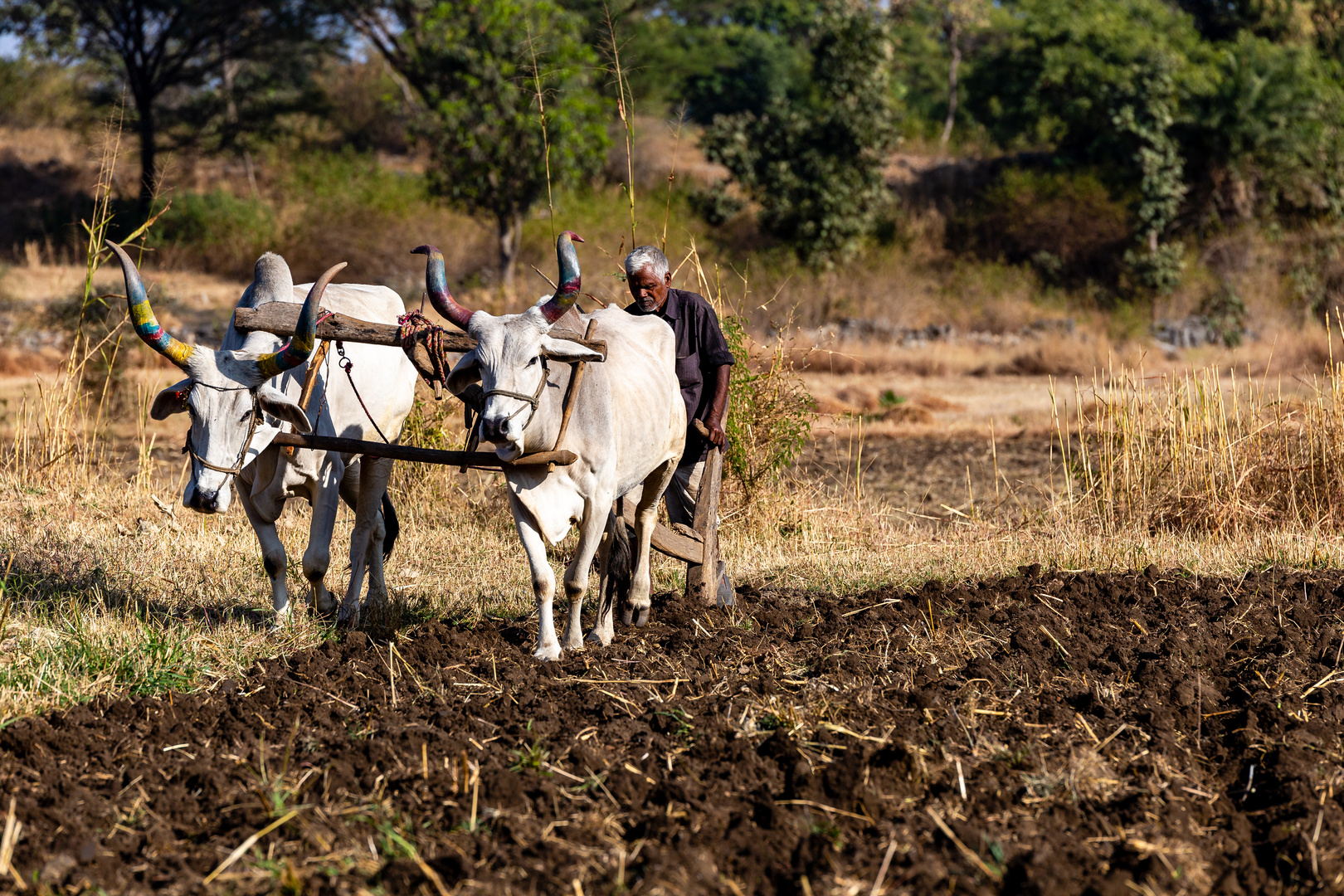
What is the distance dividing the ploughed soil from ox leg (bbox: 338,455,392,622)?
65 centimetres

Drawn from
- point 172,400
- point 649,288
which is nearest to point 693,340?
point 649,288

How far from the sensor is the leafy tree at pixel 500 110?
1895 centimetres

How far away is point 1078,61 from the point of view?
24859 mm

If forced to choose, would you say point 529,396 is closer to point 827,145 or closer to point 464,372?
point 464,372

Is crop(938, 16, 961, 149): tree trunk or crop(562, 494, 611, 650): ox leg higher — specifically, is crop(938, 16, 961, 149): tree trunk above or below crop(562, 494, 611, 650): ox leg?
above

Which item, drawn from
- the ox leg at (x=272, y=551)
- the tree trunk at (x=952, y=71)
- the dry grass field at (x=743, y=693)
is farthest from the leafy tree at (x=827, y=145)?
the ox leg at (x=272, y=551)

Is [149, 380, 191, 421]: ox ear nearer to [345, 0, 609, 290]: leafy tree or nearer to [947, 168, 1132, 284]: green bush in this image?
[345, 0, 609, 290]: leafy tree

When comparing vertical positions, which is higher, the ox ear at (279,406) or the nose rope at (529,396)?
the nose rope at (529,396)

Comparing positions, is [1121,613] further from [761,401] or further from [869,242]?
[869,242]

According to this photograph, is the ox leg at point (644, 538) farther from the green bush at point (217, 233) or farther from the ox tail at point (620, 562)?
the green bush at point (217, 233)

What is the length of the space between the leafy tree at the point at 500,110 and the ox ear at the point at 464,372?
13843 mm

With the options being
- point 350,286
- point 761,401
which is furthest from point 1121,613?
point 350,286

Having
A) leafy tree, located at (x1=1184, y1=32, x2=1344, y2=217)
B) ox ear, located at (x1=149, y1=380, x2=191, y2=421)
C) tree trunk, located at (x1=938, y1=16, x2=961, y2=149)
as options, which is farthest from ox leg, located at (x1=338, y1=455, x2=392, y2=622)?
tree trunk, located at (x1=938, y1=16, x2=961, y2=149)

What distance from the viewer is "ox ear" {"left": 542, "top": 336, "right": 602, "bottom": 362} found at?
4.36 m
